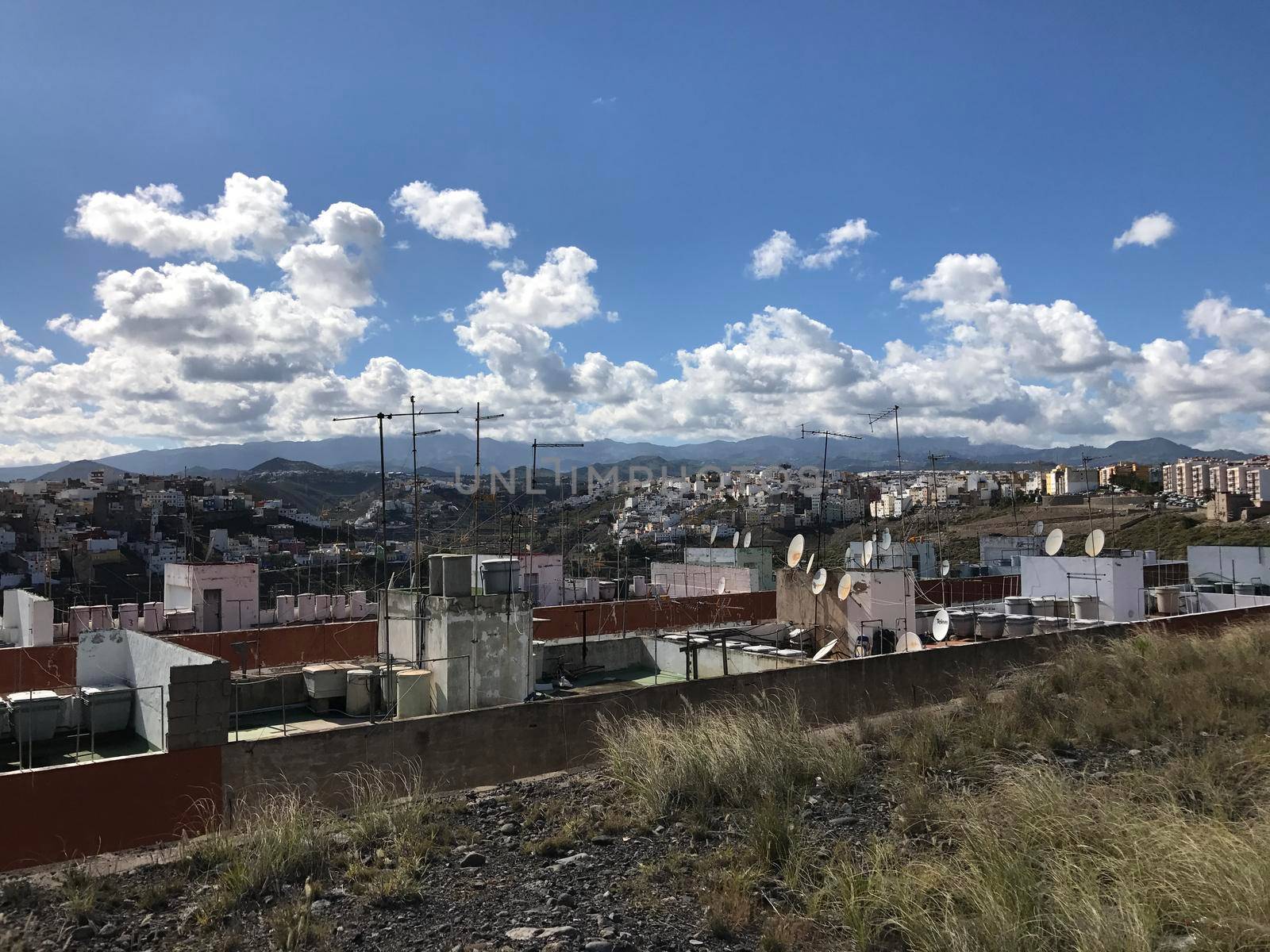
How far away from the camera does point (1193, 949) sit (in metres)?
4.64

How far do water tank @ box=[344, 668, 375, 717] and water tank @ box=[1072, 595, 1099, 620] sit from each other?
1961 centimetres

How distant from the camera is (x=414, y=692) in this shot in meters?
16.8

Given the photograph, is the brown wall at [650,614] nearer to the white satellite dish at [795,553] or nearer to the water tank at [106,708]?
the white satellite dish at [795,553]

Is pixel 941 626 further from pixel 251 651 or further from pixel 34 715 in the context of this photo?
pixel 34 715

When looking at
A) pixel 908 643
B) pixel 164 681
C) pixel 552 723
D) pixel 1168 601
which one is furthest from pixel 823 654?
pixel 1168 601

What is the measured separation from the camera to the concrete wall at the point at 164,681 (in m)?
11.6

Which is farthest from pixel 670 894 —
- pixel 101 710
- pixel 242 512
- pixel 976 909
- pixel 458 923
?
pixel 242 512

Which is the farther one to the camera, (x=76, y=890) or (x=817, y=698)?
(x=817, y=698)

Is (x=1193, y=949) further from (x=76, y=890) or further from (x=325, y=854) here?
(x=76, y=890)

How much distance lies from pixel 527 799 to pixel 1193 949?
A: 5.62m

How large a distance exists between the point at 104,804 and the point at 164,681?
16.3 ft

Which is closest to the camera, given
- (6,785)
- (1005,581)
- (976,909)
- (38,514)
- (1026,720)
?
(976,909)

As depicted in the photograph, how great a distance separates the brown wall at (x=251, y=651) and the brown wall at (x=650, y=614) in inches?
190

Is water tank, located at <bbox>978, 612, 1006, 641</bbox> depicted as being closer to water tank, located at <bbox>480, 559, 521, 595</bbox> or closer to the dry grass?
water tank, located at <bbox>480, 559, 521, 595</bbox>
